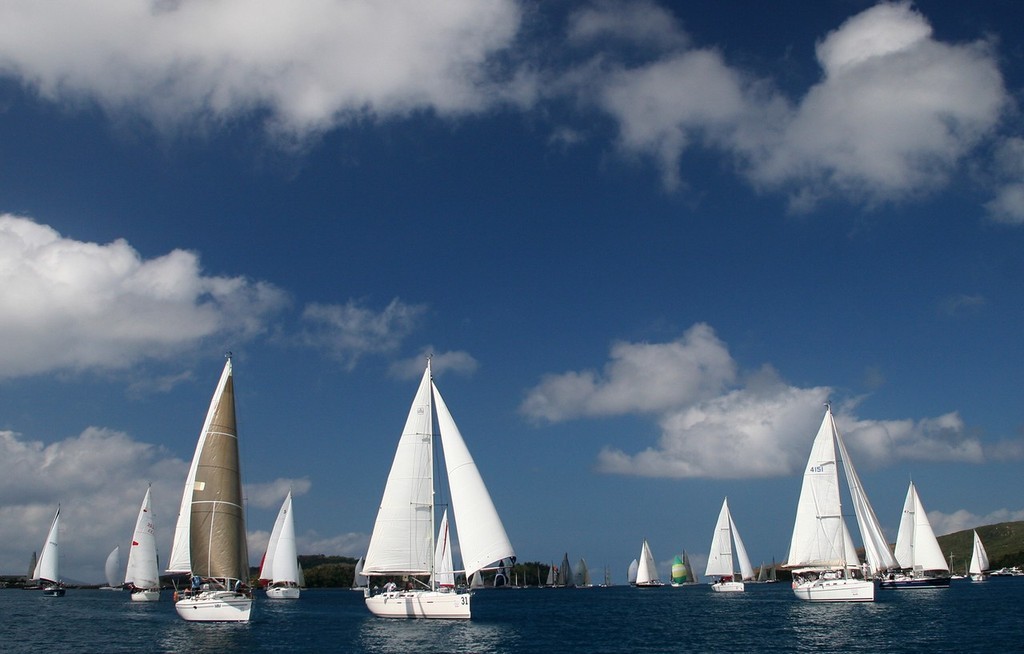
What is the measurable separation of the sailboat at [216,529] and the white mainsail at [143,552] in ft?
160

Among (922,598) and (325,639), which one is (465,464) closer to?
(325,639)

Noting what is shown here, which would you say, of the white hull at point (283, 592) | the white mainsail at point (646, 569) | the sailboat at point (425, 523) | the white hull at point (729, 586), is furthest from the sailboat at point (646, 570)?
the sailboat at point (425, 523)

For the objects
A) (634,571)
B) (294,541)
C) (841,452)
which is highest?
(841,452)

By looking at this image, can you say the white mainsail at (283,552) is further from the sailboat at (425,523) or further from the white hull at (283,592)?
the sailboat at (425,523)

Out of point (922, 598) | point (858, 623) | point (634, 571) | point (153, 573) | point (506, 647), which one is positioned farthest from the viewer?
point (634, 571)

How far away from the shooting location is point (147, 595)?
319ft

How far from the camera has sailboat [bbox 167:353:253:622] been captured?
161 ft

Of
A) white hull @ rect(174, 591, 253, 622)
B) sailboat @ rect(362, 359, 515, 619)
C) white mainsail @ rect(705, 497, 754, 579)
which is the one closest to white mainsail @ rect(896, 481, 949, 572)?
white mainsail @ rect(705, 497, 754, 579)

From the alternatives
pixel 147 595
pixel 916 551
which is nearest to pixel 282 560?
pixel 147 595

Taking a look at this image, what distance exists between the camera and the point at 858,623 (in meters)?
53.8

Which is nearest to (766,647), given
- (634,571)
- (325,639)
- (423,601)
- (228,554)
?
(423,601)

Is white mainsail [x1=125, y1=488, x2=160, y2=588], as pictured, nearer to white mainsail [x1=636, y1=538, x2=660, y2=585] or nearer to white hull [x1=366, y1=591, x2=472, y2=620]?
white hull [x1=366, y1=591, x2=472, y2=620]

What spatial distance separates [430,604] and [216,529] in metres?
13.7

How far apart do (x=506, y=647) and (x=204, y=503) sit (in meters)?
20.2
